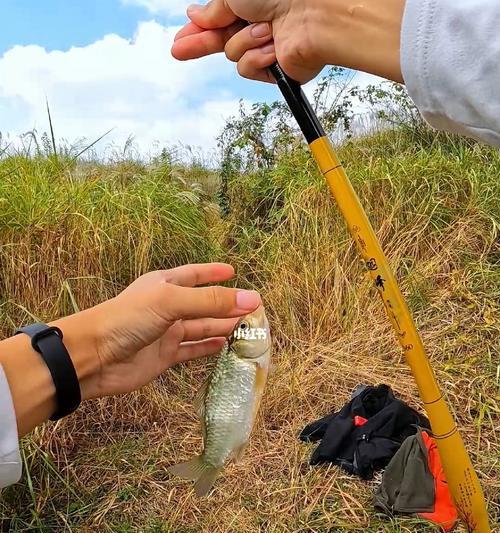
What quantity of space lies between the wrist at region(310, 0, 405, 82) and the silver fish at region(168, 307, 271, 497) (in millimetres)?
549

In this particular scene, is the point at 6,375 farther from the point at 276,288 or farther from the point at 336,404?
the point at 276,288

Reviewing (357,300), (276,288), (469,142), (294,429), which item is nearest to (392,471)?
(294,429)

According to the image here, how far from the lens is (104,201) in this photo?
4.12 metres

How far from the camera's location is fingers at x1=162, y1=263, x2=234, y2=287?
5.05 feet

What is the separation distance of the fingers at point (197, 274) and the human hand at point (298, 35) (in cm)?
45

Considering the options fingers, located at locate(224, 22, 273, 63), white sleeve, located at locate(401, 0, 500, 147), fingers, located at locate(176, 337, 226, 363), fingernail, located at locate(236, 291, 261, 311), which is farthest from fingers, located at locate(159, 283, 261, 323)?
white sleeve, located at locate(401, 0, 500, 147)

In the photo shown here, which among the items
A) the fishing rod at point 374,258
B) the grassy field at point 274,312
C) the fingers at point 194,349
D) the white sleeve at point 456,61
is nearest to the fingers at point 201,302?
the fingers at point 194,349

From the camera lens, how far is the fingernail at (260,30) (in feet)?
4.74

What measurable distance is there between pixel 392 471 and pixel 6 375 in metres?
2.09

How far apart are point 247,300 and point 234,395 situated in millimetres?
195

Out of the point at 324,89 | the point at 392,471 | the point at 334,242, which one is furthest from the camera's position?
the point at 324,89

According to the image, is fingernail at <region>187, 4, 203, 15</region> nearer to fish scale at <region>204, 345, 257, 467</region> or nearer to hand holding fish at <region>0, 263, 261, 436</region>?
hand holding fish at <region>0, 263, 261, 436</region>

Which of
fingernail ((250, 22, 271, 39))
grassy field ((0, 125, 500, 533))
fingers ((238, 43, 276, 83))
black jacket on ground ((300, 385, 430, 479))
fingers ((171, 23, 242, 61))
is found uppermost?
fingers ((171, 23, 242, 61))

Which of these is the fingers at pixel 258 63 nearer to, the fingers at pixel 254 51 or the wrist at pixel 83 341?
the fingers at pixel 254 51
